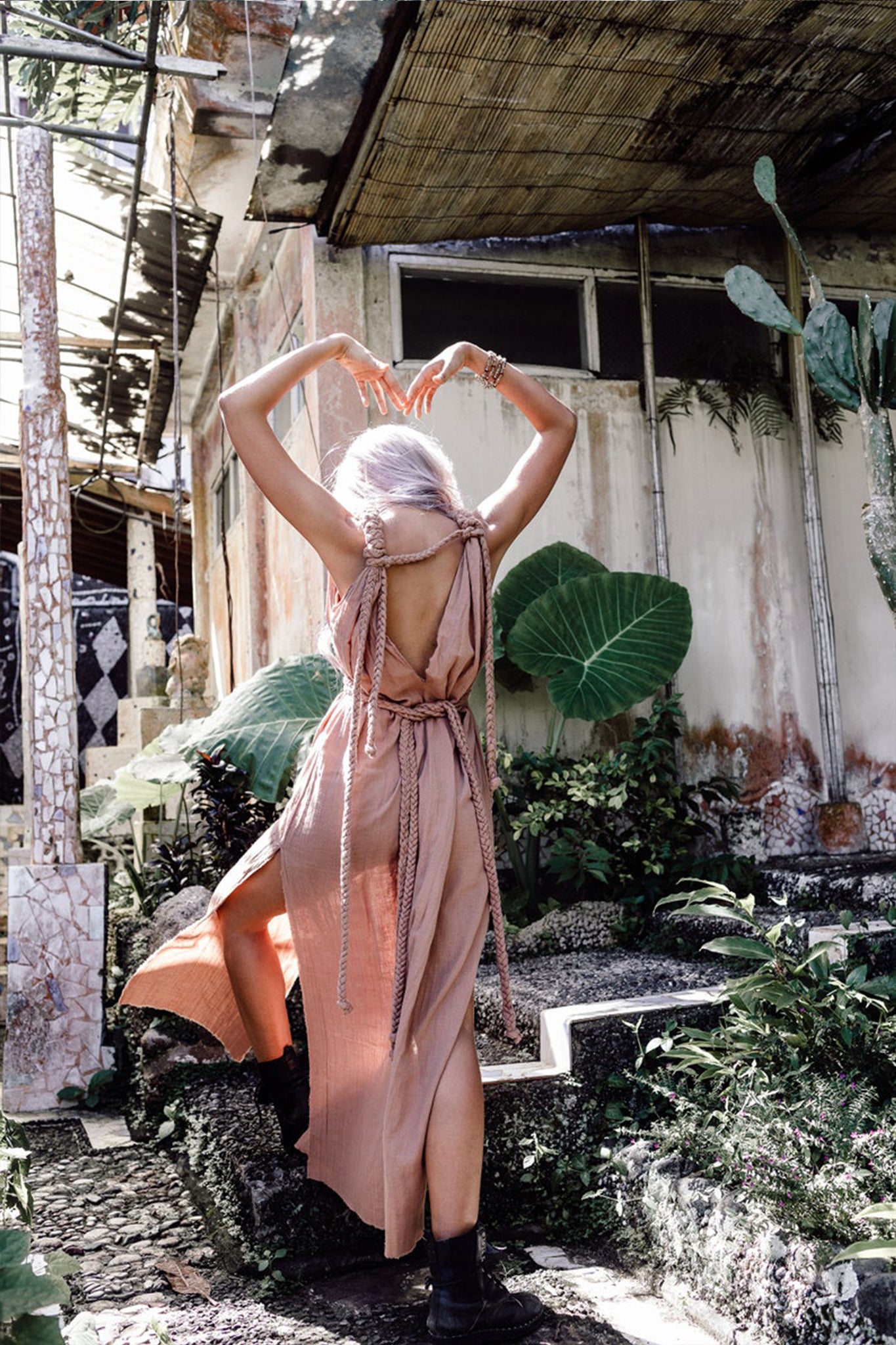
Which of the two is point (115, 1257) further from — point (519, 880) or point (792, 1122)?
point (519, 880)

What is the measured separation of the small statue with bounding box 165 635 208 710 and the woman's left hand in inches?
255

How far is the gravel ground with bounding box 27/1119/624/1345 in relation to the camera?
2373mm

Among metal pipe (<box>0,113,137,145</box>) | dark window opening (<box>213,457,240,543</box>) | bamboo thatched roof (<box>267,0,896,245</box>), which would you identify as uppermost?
metal pipe (<box>0,113,137,145</box>)

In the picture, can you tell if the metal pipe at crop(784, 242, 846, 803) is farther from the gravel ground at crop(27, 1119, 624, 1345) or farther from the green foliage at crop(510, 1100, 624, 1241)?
the gravel ground at crop(27, 1119, 624, 1345)

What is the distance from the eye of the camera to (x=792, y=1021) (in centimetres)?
285

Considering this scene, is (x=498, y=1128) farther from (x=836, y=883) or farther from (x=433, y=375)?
(x=836, y=883)

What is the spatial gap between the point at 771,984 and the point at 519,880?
2744mm

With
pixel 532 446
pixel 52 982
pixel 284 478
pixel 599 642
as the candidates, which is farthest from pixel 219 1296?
pixel 599 642

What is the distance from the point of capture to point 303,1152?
2.86 m

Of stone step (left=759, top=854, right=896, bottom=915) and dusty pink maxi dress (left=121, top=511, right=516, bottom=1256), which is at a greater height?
dusty pink maxi dress (left=121, top=511, right=516, bottom=1256)

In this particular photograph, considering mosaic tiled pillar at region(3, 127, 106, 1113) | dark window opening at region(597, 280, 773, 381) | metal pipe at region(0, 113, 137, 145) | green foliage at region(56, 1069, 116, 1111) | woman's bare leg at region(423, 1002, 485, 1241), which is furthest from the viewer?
dark window opening at region(597, 280, 773, 381)

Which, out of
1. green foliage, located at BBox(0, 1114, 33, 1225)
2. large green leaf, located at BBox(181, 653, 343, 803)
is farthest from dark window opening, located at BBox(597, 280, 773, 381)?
green foliage, located at BBox(0, 1114, 33, 1225)

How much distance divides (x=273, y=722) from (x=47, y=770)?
98 centimetres

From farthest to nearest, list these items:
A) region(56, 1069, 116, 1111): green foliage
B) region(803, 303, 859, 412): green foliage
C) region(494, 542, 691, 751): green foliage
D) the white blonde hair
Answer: region(494, 542, 691, 751): green foliage
region(56, 1069, 116, 1111): green foliage
region(803, 303, 859, 412): green foliage
the white blonde hair
